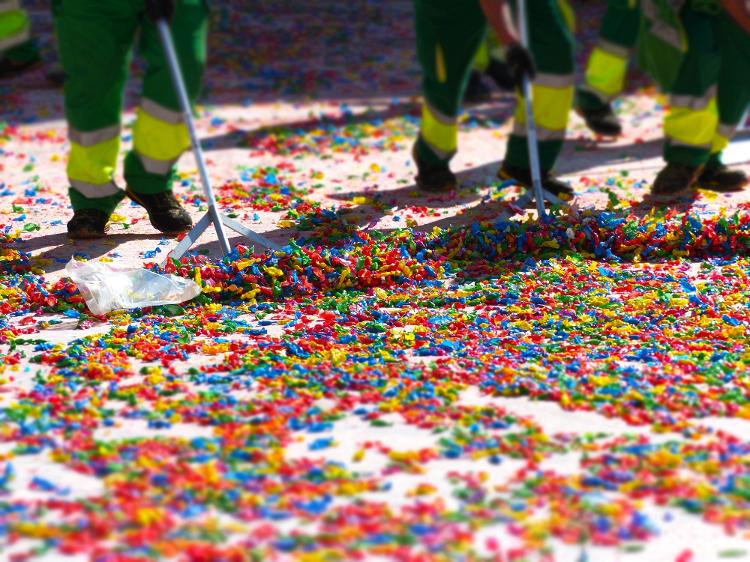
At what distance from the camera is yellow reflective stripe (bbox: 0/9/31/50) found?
685cm

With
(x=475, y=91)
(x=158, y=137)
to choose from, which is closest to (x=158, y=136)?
(x=158, y=137)

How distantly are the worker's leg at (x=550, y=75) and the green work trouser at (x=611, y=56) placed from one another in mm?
1688

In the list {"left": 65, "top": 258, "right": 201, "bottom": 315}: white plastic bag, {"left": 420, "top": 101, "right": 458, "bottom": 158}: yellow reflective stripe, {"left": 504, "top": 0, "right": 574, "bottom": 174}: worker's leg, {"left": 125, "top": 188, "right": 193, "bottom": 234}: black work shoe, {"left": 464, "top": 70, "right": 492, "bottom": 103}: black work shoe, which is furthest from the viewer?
{"left": 464, "top": 70, "right": 492, "bottom": 103}: black work shoe

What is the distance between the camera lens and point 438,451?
110 inches

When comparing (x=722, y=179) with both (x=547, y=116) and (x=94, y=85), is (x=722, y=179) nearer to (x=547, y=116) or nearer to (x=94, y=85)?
(x=547, y=116)

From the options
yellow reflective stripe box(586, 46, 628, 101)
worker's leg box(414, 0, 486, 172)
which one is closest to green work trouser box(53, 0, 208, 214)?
worker's leg box(414, 0, 486, 172)

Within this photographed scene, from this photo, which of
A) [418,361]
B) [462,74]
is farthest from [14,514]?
[462,74]

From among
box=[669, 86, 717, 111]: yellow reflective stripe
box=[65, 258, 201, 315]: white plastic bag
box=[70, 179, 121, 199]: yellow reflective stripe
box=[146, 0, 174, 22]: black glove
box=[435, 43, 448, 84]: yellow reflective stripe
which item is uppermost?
box=[146, 0, 174, 22]: black glove

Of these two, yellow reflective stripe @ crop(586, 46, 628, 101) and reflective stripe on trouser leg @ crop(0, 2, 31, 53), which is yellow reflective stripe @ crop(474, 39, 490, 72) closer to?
yellow reflective stripe @ crop(586, 46, 628, 101)

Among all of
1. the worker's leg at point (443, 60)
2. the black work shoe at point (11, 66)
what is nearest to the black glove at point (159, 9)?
the worker's leg at point (443, 60)

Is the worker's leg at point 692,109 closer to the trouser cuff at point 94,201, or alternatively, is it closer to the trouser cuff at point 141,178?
the trouser cuff at point 141,178

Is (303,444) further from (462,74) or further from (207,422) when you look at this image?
(462,74)

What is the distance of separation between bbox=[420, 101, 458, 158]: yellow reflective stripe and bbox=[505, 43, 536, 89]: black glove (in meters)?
0.67

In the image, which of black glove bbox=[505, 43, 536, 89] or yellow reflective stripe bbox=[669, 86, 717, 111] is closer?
black glove bbox=[505, 43, 536, 89]
